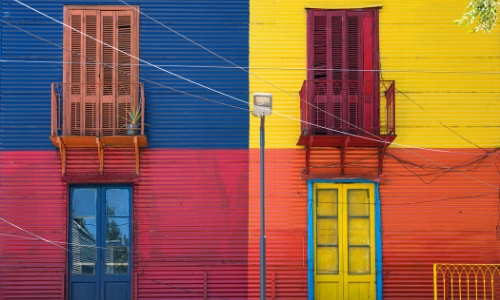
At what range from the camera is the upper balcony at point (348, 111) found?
13.6 m

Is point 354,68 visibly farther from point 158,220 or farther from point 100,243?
point 100,243

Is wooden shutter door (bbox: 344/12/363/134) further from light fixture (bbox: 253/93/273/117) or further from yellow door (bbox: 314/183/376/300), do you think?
light fixture (bbox: 253/93/273/117)

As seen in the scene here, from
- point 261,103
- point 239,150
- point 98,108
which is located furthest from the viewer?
point 239,150

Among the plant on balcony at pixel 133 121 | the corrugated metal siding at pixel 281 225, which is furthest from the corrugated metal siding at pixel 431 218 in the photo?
the plant on balcony at pixel 133 121

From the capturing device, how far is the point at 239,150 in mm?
14086

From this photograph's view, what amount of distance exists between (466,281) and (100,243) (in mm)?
7814

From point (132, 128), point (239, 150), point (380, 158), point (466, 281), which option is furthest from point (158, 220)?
point (466, 281)

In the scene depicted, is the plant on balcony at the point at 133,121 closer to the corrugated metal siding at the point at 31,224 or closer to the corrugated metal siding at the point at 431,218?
the corrugated metal siding at the point at 31,224

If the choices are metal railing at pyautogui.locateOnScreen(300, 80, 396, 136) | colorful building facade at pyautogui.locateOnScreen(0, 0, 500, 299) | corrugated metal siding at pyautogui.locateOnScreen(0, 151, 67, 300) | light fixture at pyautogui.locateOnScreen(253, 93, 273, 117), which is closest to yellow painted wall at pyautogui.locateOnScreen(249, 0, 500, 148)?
colorful building facade at pyautogui.locateOnScreen(0, 0, 500, 299)

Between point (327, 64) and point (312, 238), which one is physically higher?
point (327, 64)

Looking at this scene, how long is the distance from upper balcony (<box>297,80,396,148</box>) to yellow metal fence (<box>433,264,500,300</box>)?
300 cm

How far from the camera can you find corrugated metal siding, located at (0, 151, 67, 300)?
13.8m

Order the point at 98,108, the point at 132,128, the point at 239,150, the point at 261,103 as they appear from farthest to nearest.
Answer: the point at 239,150 < the point at 98,108 < the point at 132,128 < the point at 261,103

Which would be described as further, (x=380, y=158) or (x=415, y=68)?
(x=415, y=68)
